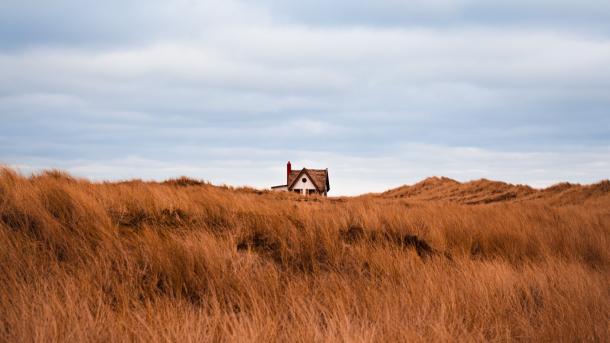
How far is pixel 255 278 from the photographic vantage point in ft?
14.7

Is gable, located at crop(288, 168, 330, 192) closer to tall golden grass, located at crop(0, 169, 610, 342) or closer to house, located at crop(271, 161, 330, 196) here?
house, located at crop(271, 161, 330, 196)

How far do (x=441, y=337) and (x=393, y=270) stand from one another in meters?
2.02

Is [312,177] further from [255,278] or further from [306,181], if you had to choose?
[255,278]

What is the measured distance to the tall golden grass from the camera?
10.7ft

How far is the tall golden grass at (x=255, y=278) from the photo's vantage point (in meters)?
3.27

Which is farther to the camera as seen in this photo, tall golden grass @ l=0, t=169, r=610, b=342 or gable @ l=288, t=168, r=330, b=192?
gable @ l=288, t=168, r=330, b=192

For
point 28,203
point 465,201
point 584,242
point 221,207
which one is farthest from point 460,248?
point 465,201

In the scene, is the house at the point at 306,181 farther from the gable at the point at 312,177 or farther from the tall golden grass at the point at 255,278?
the tall golden grass at the point at 255,278

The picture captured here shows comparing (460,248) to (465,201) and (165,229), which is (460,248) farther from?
(465,201)

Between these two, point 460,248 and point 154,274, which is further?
point 460,248

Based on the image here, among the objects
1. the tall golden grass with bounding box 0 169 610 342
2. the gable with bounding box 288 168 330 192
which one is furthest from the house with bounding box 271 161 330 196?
the tall golden grass with bounding box 0 169 610 342

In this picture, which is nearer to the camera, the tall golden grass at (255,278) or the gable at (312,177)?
the tall golden grass at (255,278)

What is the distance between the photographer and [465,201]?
28578mm

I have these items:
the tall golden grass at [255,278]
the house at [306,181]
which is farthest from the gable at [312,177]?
the tall golden grass at [255,278]
